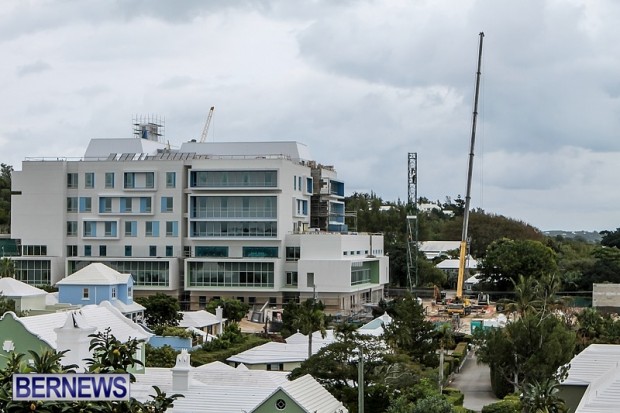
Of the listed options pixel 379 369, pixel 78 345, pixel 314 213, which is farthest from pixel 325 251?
pixel 78 345

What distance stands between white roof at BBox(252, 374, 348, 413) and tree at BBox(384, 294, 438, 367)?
1732 cm

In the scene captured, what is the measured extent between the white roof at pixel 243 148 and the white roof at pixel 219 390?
67.7 meters

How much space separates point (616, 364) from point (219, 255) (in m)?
60.7

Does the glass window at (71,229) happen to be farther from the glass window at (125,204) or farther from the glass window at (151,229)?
the glass window at (151,229)

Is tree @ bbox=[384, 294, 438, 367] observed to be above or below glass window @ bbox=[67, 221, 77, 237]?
below

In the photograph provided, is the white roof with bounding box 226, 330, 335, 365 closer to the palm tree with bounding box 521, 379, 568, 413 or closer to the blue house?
the blue house

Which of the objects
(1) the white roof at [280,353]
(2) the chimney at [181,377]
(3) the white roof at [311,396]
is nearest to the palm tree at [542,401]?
(3) the white roof at [311,396]

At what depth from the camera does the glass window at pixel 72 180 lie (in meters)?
102

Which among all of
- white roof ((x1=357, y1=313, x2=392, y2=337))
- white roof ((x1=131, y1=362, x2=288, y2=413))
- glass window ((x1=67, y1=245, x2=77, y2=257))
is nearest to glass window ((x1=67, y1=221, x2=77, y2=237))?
glass window ((x1=67, y1=245, x2=77, y2=257))

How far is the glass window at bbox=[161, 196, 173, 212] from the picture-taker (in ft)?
328

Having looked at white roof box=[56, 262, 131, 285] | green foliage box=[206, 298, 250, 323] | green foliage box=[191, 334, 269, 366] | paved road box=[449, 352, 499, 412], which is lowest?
paved road box=[449, 352, 499, 412]

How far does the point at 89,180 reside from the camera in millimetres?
101688

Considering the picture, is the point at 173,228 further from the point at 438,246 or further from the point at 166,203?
the point at 438,246

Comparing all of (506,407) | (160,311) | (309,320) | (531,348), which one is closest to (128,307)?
(160,311)
